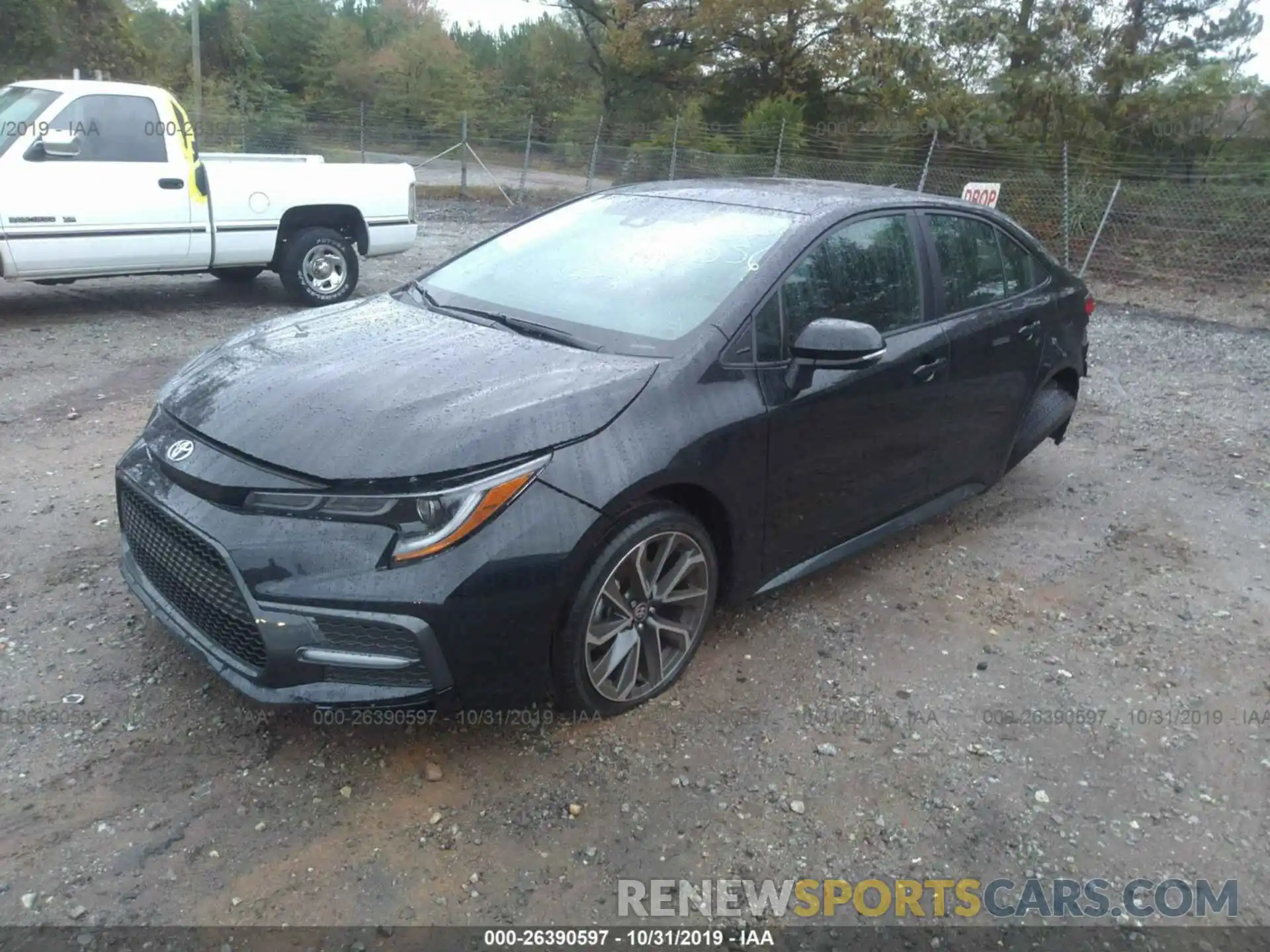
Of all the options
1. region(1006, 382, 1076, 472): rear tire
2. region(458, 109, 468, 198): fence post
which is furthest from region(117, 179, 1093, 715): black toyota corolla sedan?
region(458, 109, 468, 198): fence post

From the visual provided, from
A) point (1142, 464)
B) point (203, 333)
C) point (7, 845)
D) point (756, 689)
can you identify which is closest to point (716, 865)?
point (756, 689)

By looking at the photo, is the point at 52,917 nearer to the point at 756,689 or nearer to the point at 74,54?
the point at 756,689

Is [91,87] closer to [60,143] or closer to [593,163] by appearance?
[60,143]

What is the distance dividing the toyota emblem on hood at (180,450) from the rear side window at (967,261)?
2.98m

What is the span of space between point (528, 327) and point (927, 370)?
5.40 feet

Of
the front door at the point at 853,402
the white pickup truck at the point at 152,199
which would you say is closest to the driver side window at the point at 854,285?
the front door at the point at 853,402

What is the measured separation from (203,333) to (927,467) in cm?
599

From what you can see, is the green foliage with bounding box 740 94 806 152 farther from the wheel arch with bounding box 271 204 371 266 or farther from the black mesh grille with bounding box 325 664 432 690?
the black mesh grille with bounding box 325 664 432 690

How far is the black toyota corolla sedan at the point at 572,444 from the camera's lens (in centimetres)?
274

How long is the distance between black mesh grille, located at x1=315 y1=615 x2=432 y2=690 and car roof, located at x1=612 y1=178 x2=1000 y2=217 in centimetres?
226

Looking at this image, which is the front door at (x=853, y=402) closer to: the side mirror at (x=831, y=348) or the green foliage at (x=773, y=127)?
the side mirror at (x=831, y=348)

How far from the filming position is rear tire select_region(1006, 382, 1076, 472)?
5051 mm

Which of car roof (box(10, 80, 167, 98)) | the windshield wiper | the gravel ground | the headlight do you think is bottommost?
the gravel ground

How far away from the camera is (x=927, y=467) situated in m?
4.33
